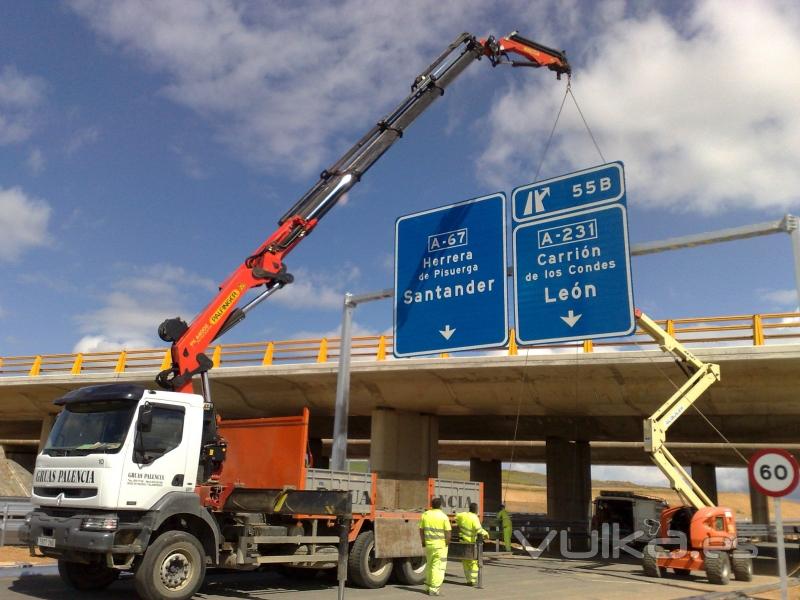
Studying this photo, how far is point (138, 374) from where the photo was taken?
2733 centimetres

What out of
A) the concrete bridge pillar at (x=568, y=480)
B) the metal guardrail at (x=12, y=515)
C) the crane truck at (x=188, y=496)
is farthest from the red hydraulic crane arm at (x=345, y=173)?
the concrete bridge pillar at (x=568, y=480)

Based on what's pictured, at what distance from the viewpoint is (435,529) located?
1177 centimetres

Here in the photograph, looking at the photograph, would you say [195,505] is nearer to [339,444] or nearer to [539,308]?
[339,444]

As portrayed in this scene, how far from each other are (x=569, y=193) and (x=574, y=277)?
1.71 metres

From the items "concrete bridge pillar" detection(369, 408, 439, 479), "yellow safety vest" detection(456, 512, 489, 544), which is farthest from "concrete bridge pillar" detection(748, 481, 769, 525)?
"yellow safety vest" detection(456, 512, 489, 544)

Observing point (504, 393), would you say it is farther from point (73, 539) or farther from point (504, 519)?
point (73, 539)

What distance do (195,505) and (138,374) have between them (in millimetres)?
18589

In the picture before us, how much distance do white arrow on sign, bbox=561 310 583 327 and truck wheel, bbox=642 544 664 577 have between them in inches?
281

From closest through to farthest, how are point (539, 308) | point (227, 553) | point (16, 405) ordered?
point (227, 553), point (539, 308), point (16, 405)

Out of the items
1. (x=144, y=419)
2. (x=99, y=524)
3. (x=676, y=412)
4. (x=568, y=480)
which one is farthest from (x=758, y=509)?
(x=99, y=524)

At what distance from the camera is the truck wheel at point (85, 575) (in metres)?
10.6

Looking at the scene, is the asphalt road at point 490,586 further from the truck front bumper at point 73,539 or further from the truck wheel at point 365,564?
the truck front bumper at point 73,539

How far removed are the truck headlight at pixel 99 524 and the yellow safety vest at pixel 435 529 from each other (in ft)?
16.5

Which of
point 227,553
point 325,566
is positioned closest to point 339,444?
point 325,566
